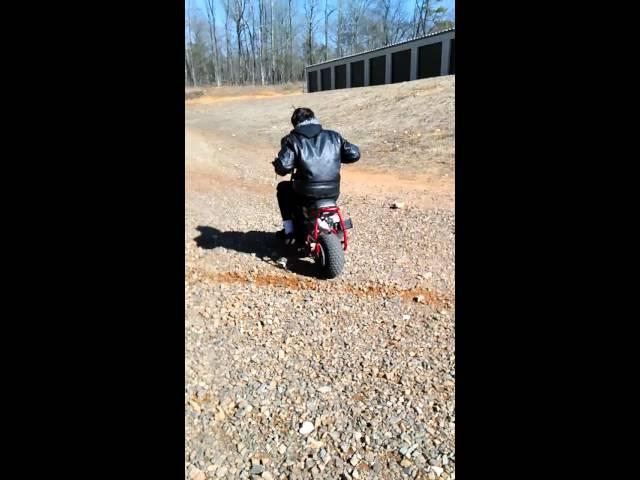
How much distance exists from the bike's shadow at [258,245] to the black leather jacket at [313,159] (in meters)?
0.83

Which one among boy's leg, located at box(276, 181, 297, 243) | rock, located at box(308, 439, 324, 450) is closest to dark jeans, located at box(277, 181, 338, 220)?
boy's leg, located at box(276, 181, 297, 243)

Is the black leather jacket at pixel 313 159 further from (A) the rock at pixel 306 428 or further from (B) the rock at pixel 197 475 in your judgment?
(B) the rock at pixel 197 475

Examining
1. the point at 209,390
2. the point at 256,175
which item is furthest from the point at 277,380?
the point at 256,175

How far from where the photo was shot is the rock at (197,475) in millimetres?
2316

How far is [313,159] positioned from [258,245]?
65.7 inches

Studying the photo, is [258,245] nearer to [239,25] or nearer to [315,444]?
[315,444]

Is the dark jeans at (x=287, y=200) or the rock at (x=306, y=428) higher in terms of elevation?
the dark jeans at (x=287, y=200)

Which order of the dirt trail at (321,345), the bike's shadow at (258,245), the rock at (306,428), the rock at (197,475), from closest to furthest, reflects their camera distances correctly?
the rock at (197,475) < the dirt trail at (321,345) < the rock at (306,428) < the bike's shadow at (258,245)

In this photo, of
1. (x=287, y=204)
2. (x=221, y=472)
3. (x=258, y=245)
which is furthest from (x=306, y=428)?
(x=258, y=245)

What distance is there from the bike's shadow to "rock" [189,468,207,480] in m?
2.60

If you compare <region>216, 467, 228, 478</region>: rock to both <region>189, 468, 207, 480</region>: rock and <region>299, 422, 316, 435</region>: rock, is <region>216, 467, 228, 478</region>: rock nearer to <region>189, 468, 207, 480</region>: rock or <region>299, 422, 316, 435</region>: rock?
<region>189, 468, 207, 480</region>: rock

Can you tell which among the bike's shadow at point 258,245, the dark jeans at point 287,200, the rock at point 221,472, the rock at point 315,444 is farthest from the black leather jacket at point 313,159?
the rock at point 221,472

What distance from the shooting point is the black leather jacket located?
177 inches

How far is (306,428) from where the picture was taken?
2.63 m
